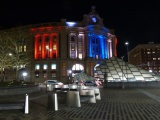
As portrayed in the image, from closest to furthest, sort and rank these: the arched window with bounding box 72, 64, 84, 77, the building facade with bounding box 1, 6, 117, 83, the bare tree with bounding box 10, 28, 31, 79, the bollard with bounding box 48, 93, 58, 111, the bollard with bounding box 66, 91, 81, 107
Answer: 1. the bollard with bounding box 48, 93, 58, 111
2. the bollard with bounding box 66, 91, 81, 107
3. the bare tree with bounding box 10, 28, 31, 79
4. the building facade with bounding box 1, 6, 117, 83
5. the arched window with bounding box 72, 64, 84, 77

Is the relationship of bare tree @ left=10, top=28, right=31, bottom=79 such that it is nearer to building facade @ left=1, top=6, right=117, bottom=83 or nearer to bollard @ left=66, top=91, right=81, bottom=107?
bollard @ left=66, top=91, right=81, bottom=107

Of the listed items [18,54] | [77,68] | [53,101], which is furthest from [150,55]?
[53,101]

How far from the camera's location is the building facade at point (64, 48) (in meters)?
84.0

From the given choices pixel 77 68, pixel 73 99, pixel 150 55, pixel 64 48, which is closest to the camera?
pixel 73 99

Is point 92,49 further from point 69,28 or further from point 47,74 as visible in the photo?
point 47,74

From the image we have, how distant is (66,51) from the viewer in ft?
279

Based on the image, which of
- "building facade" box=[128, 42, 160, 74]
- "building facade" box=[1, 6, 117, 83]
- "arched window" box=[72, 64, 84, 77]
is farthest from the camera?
"building facade" box=[128, 42, 160, 74]

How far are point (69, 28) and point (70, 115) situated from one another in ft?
251

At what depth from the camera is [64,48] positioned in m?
84.8

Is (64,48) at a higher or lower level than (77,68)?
higher

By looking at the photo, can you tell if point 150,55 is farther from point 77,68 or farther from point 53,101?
point 53,101

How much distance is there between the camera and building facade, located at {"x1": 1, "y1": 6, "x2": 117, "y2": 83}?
84.0m

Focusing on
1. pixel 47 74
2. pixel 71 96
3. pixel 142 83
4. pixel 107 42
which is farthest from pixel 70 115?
pixel 107 42

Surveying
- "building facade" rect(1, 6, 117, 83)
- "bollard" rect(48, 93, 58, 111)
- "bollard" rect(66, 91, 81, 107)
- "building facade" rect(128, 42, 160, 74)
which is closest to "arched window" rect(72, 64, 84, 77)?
"building facade" rect(1, 6, 117, 83)
